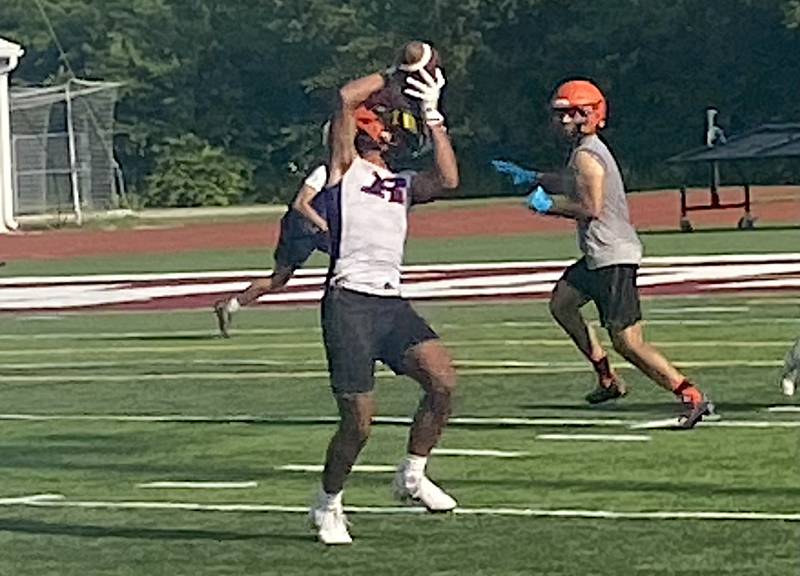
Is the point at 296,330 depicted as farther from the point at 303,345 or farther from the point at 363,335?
the point at 363,335

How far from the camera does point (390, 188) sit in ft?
29.7

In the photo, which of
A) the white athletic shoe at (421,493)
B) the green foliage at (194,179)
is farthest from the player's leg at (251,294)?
the green foliage at (194,179)

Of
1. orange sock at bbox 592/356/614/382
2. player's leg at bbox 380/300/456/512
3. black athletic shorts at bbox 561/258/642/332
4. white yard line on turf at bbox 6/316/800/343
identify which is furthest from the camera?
white yard line on turf at bbox 6/316/800/343

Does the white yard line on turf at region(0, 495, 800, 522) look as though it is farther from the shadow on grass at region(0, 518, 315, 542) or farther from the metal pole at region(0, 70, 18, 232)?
the metal pole at region(0, 70, 18, 232)

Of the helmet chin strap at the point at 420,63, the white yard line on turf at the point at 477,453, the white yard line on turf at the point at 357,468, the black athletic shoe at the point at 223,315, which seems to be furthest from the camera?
the black athletic shoe at the point at 223,315

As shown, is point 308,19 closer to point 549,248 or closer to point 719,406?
point 549,248

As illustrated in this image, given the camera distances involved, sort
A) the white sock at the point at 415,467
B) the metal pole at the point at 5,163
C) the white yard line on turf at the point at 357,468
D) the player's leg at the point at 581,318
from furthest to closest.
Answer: the metal pole at the point at 5,163
the player's leg at the point at 581,318
the white yard line on turf at the point at 357,468
the white sock at the point at 415,467

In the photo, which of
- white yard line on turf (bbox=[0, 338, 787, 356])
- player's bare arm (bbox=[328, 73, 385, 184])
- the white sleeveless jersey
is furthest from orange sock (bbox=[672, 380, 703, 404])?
white yard line on turf (bbox=[0, 338, 787, 356])

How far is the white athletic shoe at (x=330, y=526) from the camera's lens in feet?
29.2

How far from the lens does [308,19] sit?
7650 centimetres

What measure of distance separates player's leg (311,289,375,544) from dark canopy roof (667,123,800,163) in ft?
98.1

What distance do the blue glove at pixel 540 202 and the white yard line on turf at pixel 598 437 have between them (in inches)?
46.5

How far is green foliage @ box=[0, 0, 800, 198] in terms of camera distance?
228 ft

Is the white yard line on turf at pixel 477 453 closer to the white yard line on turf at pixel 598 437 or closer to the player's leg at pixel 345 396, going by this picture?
the white yard line on turf at pixel 598 437
